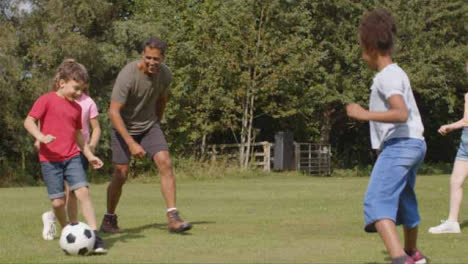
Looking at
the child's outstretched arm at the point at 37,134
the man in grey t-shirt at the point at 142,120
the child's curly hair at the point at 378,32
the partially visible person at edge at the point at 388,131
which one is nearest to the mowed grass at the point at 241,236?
the man in grey t-shirt at the point at 142,120

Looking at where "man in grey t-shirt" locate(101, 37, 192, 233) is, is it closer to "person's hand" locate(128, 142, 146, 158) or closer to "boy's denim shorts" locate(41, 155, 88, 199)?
"person's hand" locate(128, 142, 146, 158)

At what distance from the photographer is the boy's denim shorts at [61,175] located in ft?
26.1

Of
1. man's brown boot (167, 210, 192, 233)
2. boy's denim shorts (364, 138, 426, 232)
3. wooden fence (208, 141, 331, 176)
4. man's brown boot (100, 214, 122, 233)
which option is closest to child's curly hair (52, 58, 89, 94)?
man's brown boot (167, 210, 192, 233)

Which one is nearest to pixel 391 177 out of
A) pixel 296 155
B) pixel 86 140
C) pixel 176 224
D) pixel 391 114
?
pixel 391 114

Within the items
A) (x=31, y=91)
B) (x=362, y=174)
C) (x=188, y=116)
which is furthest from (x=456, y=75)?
(x=31, y=91)

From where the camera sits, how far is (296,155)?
127 ft

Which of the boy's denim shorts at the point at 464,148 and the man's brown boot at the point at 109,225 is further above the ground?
the boy's denim shorts at the point at 464,148

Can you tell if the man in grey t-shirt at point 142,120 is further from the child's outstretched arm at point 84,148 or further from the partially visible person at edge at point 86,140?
the child's outstretched arm at point 84,148

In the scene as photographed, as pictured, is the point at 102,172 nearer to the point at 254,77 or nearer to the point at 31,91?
the point at 31,91

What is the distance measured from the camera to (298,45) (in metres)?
36.3

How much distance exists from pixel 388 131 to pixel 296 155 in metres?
32.2

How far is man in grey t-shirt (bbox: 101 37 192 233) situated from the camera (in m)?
9.20

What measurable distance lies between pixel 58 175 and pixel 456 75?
35.3m

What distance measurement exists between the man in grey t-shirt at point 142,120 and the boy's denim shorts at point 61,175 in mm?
1060
